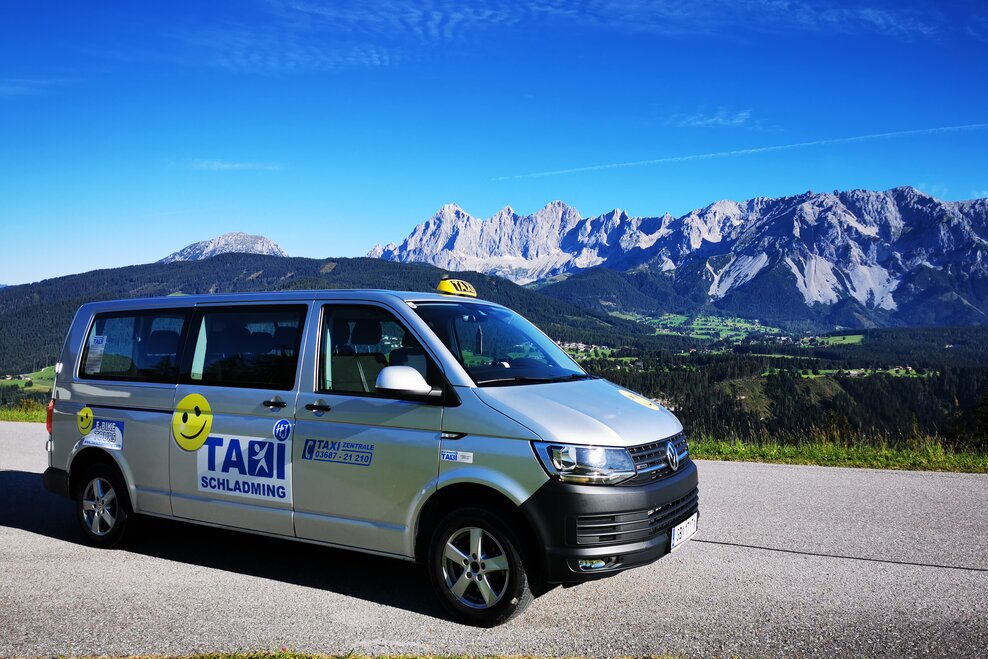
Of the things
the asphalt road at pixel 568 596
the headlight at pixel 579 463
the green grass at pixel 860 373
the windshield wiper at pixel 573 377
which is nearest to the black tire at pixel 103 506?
the asphalt road at pixel 568 596

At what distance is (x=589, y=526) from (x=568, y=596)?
1103mm

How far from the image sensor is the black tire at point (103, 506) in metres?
6.40

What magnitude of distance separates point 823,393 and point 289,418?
118 metres

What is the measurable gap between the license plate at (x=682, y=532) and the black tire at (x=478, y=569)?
3.23 feet

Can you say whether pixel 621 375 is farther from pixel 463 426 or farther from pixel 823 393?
pixel 463 426

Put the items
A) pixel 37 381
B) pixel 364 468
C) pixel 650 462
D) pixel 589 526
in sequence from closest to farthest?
pixel 589 526 < pixel 650 462 < pixel 364 468 < pixel 37 381

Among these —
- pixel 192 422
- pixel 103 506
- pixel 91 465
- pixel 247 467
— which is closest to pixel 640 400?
pixel 247 467

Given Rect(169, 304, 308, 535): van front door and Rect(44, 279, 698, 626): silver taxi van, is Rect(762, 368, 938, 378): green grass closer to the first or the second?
Rect(44, 279, 698, 626): silver taxi van

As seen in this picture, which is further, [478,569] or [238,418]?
[238,418]

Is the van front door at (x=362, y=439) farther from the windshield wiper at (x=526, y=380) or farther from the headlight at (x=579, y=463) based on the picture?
the headlight at (x=579, y=463)

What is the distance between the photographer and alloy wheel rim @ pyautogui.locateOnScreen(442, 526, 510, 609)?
458 cm

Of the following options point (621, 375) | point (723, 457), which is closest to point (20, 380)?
point (621, 375)

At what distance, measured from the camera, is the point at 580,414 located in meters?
4.62

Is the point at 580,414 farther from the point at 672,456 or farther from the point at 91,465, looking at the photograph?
the point at 91,465
